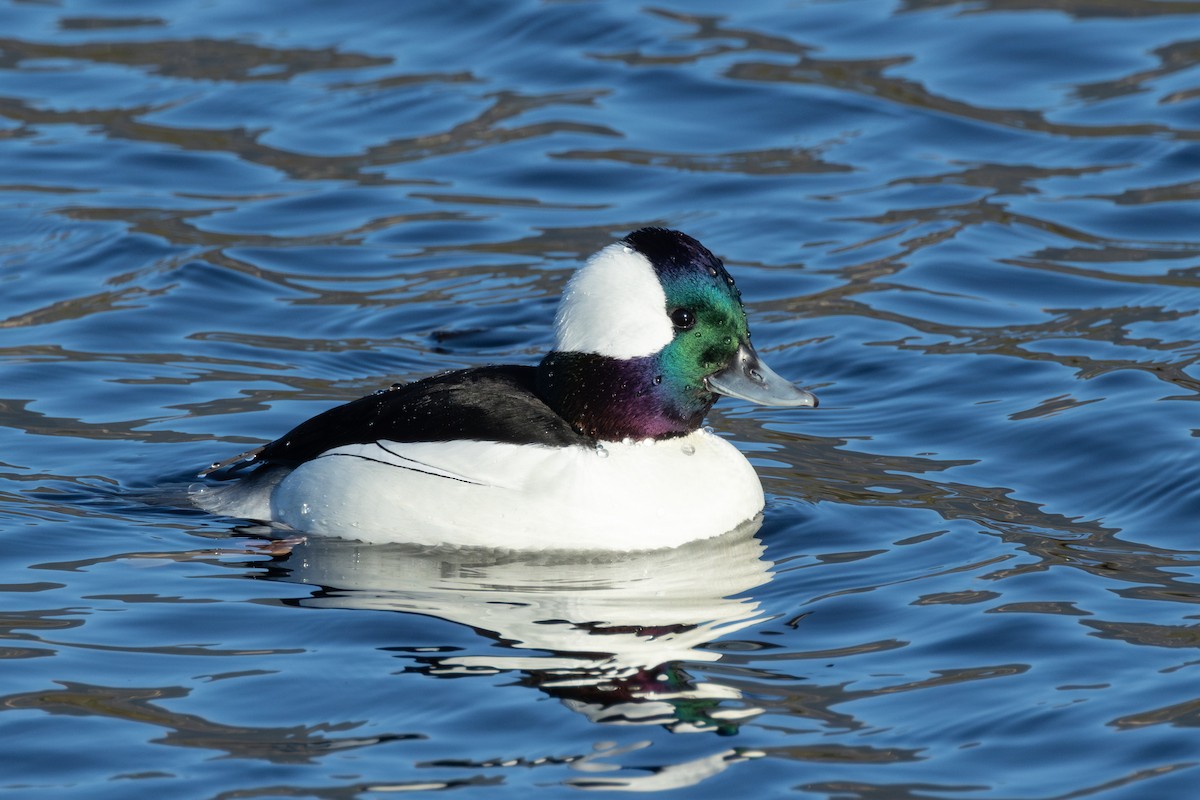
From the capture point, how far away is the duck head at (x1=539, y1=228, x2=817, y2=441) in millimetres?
7949

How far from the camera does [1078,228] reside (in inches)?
477

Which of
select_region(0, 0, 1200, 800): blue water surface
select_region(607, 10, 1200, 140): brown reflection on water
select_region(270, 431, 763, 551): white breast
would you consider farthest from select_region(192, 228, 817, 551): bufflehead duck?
select_region(607, 10, 1200, 140): brown reflection on water

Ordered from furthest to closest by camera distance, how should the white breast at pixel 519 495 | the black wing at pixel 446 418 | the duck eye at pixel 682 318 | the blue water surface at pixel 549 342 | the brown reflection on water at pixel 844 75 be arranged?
the brown reflection on water at pixel 844 75 → the duck eye at pixel 682 318 → the black wing at pixel 446 418 → the white breast at pixel 519 495 → the blue water surface at pixel 549 342

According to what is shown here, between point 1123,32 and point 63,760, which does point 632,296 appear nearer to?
point 63,760

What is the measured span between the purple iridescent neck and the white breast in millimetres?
95

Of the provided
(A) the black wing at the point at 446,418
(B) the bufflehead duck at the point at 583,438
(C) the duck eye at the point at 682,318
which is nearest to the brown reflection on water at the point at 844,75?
(B) the bufflehead duck at the point at 583,438

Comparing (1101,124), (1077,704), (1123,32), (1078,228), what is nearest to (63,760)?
(1077,704)

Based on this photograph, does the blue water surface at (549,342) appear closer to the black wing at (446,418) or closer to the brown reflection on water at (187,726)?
the brown reflection on water at (187,726)

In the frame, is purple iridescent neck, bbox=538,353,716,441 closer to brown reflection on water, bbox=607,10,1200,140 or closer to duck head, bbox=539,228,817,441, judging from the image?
duck head, bbox=539,228,817,441

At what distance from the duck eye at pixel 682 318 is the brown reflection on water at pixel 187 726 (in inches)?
99.2

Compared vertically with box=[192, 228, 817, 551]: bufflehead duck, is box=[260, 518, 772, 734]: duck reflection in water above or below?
below

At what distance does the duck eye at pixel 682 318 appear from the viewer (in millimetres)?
8023

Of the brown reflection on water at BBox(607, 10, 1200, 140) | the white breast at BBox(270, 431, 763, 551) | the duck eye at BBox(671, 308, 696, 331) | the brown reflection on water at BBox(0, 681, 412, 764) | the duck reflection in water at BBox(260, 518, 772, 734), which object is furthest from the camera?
the brown reflection on water at BBox(607, 10, 1200, 140)

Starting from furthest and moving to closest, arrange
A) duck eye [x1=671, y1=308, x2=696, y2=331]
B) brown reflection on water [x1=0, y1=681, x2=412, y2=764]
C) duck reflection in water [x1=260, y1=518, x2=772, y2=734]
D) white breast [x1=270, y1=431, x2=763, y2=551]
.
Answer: duck eye [x1=671, y1=308, x2=696, y2=331] < white breast [x1=270, y1=431, x2=763, y2=551] < duck reflection in water [x1=260, y1=518, x2=772, y2=734] < brown reflection on water [x1=0, y1=681, x2=412, y2=764]
